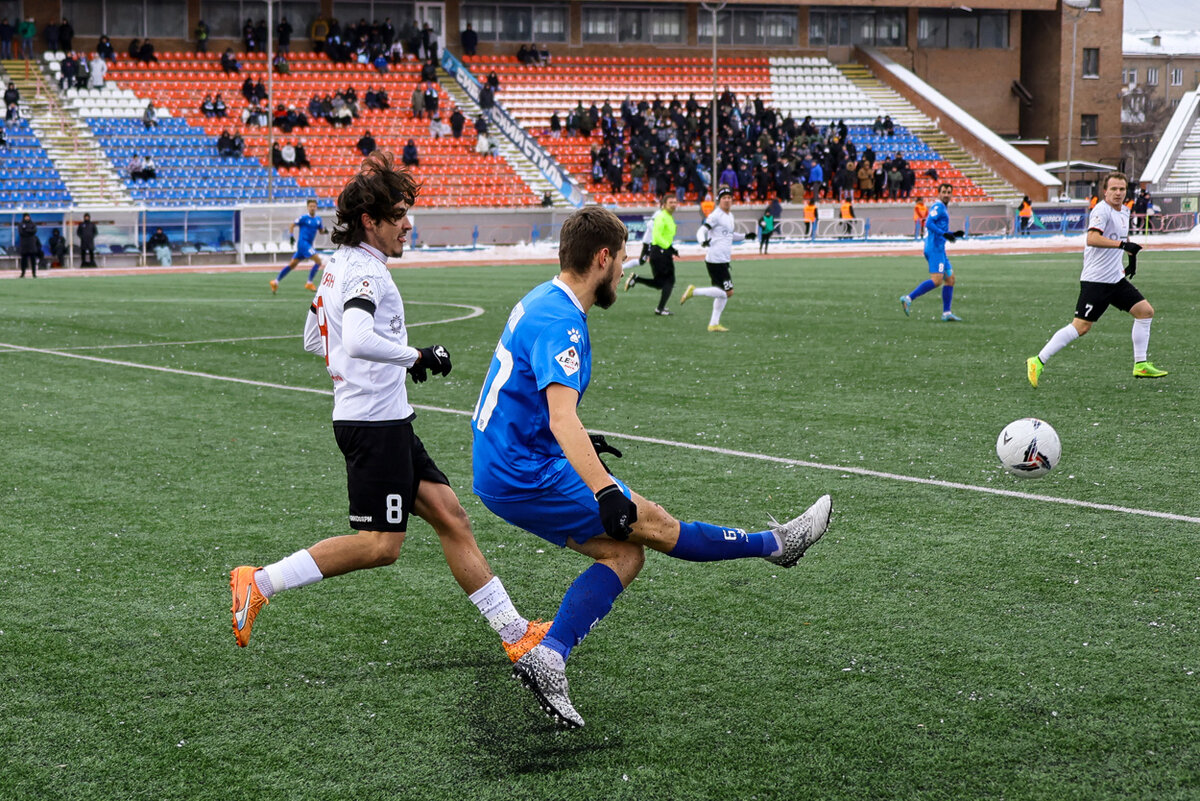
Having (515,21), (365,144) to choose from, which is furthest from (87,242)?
(515,21)

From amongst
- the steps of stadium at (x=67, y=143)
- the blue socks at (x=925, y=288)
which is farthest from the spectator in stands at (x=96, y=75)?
the blue socks at (x=925, y=288)

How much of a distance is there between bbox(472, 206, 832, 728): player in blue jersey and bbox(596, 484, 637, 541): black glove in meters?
0.18

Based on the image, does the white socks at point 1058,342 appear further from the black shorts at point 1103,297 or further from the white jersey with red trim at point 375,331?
the white jersey with red trim at point 375,331

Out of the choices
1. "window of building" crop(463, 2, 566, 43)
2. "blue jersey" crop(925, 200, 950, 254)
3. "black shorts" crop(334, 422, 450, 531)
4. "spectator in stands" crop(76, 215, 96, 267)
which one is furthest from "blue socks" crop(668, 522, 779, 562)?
"window of building" crop(463, 2, 566, 43)

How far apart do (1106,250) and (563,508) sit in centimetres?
951

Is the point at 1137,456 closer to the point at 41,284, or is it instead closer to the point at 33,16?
the point at 41,284

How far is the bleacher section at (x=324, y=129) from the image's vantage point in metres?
45.1

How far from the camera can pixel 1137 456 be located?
865 centimetres

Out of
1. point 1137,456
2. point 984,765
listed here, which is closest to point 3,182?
point 1137,456

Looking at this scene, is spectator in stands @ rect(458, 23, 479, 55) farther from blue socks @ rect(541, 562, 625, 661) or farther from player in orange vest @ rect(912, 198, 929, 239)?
blue socks @ rect(541, 562, 625, 661)

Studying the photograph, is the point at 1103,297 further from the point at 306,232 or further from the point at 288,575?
the point at 306,232

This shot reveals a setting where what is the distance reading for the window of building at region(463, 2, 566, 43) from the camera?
58.1 m

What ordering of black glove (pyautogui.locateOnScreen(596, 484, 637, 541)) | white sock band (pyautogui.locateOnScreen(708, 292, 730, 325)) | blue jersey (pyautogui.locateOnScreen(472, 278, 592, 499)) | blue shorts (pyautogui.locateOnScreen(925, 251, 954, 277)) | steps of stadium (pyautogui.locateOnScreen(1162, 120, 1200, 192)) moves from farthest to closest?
steps of stadium (pyautogui.locateOnScreen(1162, 120, 1200, 192))
blue shorts (pyautogui.locateOnScreen(925, 251, 954, 277))
white sock band (pyautogui.locateOnScreen(708, 292, 730, 325))
blue jersey (pyautogui.locateOnScreen(472, 278, 592, 499))
black glove (pyautogui.locateOnScreen(596, 484, 637, 541))

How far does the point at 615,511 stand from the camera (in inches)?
157
